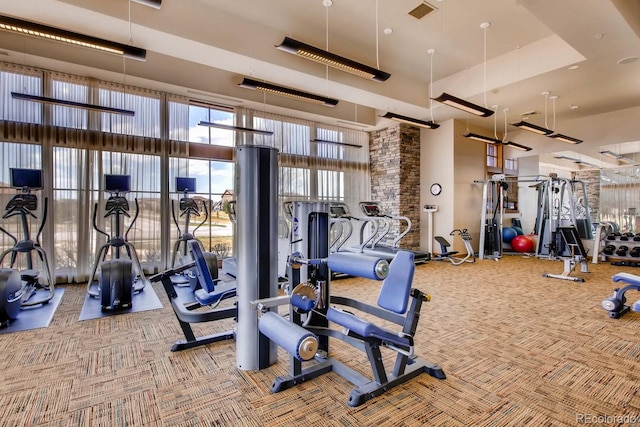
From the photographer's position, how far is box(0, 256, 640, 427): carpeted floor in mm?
2135

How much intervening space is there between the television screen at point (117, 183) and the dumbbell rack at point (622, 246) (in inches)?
407

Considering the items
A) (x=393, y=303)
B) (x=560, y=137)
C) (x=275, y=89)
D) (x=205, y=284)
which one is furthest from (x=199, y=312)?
(x=560, y=137)

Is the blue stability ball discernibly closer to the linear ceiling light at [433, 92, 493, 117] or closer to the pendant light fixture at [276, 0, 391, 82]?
the linear ceiling light at [433, 92, 493, 117]

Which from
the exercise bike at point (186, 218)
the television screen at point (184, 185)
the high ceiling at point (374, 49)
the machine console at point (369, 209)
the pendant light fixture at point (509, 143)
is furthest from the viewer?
the pendant light fixture at point (509, 143)

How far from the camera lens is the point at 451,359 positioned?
2.92m

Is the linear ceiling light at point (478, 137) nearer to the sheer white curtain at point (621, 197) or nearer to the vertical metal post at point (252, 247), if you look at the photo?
the sheer white curtain at point (621, 197)

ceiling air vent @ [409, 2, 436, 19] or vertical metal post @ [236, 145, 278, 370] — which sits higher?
ceiling air vent @ [409, 2, 436, 19]

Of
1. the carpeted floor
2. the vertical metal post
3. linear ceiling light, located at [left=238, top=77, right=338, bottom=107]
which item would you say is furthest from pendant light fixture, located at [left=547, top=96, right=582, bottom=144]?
the vertical metal post

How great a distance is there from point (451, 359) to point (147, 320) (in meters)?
3.39

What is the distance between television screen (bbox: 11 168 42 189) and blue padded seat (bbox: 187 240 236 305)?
309 cm

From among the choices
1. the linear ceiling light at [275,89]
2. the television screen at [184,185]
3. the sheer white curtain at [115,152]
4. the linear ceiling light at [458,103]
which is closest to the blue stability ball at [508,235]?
the linear ceiling light at [458,103]

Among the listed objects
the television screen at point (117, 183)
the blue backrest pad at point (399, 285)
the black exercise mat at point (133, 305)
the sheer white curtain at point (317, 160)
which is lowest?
the black exercise mat at point (133, 305)

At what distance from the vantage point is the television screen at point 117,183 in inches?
205

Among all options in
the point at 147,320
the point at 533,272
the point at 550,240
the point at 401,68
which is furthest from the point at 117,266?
the point at 550,240
